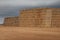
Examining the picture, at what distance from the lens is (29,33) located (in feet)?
2.19

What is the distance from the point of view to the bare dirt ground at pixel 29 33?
0.64 meters

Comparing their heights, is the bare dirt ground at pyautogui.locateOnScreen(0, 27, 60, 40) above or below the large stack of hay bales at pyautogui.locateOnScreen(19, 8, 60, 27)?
below

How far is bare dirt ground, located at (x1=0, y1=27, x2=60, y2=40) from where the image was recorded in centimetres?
64

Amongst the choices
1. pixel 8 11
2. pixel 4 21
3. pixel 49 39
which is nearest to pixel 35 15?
pixel 49 39

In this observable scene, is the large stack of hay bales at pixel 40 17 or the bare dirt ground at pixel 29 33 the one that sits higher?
the large stack of hay bales at pixel 40 17

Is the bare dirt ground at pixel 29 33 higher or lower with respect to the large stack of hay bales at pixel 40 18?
lower

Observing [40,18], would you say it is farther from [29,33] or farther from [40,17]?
[29,33]

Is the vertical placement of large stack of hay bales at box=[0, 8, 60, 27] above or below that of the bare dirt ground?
above

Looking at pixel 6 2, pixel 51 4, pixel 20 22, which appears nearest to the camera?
pixel 20 22

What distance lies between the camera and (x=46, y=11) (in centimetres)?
68

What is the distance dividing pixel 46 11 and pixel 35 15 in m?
0.07

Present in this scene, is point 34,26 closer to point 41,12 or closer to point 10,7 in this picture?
point 41,12

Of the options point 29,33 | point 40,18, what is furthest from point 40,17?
point 29,33

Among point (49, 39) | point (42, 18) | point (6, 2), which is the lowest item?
point (49, 39)
